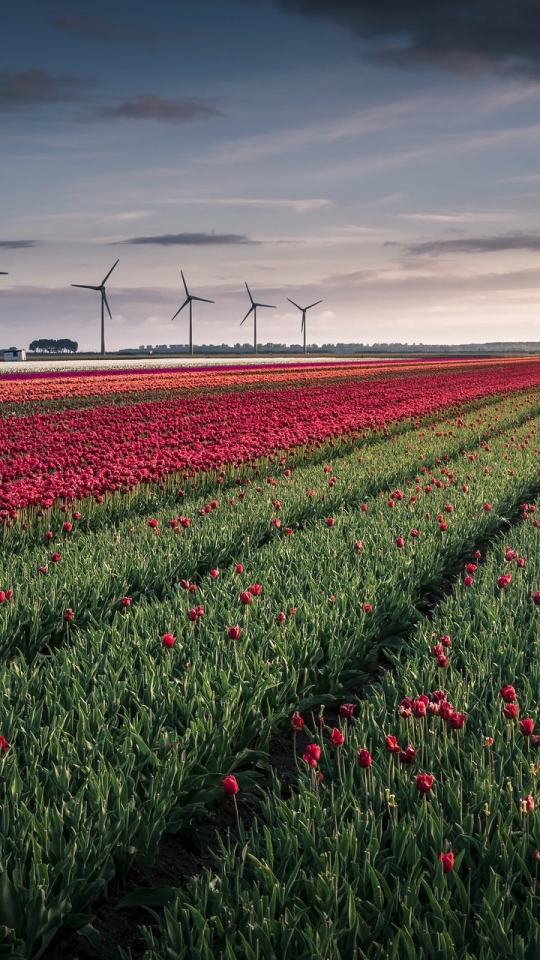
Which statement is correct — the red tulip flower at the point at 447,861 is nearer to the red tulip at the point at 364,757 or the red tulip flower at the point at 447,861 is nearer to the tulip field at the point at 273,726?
the tulip field at the point at 273,726

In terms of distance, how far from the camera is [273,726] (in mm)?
5133

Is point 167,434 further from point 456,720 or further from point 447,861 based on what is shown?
point 447,861

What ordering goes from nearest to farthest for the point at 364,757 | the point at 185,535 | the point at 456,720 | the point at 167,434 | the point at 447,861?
the point at 447,861, the point at 364,757, the point at 456,720, the point at 185,535, the point at 167,434

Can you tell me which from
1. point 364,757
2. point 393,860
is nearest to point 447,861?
point 393,860

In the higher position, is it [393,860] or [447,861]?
[447,861]

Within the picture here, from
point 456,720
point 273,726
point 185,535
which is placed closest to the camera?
point 456,720

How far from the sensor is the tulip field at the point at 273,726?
127 inches

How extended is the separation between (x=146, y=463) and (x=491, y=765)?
10049 mm

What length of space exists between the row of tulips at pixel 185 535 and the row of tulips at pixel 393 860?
111 inches

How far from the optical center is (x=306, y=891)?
10.8 feet

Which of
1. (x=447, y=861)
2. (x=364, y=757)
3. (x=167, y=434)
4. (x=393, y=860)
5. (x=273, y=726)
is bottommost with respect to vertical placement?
(x=273, y=726)

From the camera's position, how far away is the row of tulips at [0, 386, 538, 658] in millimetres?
7059

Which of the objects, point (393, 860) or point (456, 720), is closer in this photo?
point (393, 860)

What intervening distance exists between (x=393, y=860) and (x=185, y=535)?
20.3ft
